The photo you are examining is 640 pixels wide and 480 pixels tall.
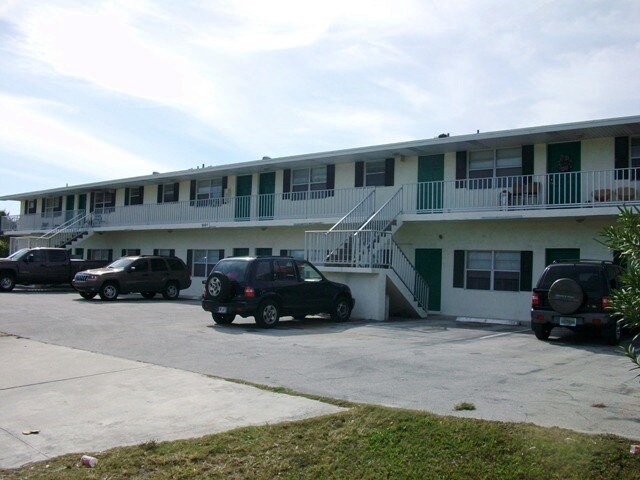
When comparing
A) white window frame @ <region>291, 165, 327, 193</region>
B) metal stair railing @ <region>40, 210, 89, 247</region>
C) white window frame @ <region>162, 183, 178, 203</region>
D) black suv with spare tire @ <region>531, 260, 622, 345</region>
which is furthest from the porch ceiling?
metal stair railing @ <region>40, 210, 89, 247</region>

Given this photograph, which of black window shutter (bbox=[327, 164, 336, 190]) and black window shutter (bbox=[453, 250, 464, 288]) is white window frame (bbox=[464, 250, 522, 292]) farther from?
black window shutter (bbox=[327, 164, 336, 190])

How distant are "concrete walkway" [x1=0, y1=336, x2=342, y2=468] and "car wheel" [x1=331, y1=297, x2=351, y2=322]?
7835 millimetres

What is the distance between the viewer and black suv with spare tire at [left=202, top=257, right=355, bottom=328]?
14852 millimetres

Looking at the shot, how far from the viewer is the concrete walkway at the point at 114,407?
234 inches

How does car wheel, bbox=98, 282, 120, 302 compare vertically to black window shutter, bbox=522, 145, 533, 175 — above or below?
below

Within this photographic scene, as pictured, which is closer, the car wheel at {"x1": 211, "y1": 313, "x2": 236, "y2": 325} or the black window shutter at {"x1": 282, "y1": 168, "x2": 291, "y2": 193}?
the car wheel at {"x1": 211, "y1": 313, "x2": 236, "y2": 325}

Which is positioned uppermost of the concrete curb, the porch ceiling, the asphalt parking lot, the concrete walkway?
the porch ceiling

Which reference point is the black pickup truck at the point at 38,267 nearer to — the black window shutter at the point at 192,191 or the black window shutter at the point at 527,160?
the black window shutter at the point at 192,191

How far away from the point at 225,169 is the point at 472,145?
35.4 ft

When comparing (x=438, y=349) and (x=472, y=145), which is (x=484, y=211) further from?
(x=438, y=349)

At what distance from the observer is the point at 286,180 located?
2491 cm

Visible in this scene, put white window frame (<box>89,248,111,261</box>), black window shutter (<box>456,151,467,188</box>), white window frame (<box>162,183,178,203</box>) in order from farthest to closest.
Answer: white window frame (<box>89,248,111,261</box>) → white window frame (<box>162,183,178,203</box>) → black window shutter (<box>456,151,467,188</box>)

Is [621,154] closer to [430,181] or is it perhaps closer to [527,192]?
[527,192]

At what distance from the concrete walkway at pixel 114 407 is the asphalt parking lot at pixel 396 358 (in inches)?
23.7
